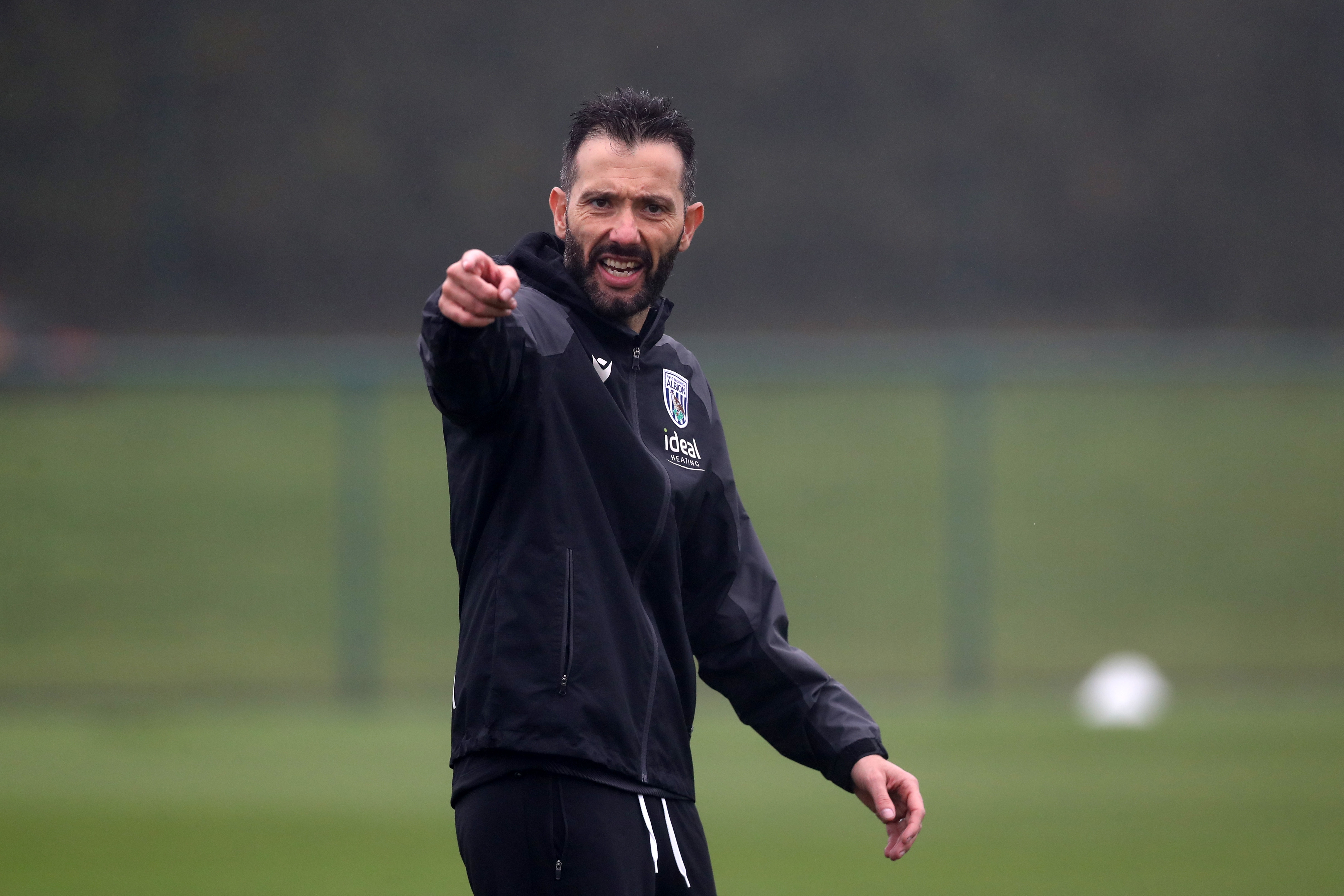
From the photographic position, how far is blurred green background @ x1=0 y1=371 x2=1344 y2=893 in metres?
8.02

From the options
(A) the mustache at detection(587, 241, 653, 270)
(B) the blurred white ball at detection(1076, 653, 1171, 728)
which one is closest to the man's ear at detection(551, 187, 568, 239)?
(A) the mustache at detection(587, 241, 653, 270)

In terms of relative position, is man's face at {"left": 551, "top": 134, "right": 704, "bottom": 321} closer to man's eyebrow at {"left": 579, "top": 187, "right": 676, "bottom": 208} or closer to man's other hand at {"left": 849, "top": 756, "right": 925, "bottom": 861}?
man's eyebrow at {"left": 579, "top": 187, "right": 676, "bottom": 208}

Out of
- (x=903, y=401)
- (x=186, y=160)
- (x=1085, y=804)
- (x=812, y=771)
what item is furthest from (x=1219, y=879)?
(x=186, y=160)

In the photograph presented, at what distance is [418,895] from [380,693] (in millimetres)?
4397

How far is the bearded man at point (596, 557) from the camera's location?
8.23ft

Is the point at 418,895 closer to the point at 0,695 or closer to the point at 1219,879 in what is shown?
the point at 1219,879

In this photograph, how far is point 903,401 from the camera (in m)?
10.7

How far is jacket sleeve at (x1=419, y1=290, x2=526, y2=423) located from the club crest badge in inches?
14.6

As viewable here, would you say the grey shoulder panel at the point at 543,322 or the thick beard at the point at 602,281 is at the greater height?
the thick beard at the point at 602,281

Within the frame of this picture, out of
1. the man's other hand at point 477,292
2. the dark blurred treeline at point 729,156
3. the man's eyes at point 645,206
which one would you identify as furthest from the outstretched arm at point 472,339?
the dark blurred treeline at point 729,156

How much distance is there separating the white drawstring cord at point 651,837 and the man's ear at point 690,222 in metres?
0.92

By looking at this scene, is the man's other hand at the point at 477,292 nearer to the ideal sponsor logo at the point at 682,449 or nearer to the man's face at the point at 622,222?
the man's face at the point at 622,222

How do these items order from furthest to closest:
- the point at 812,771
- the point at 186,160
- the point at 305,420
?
the point at 186,160
the point at 305,420
the point at 812,771

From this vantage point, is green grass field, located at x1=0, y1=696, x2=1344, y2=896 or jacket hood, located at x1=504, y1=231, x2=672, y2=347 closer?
jacket hood, located at x1=504, y1=231, x2=672, y2=347
